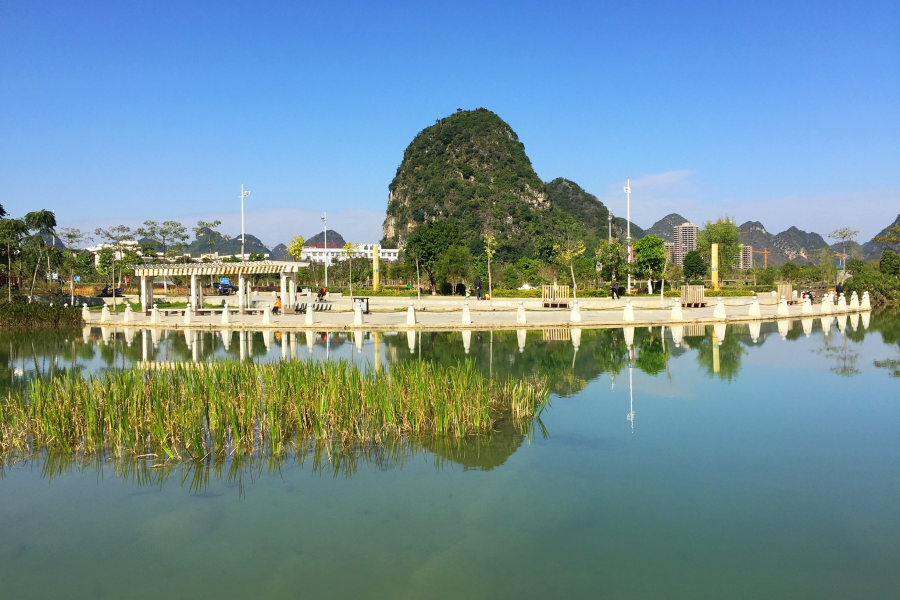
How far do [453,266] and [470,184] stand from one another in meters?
101

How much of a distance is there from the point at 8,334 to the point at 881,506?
28.7 m

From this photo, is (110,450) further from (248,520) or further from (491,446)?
(491,446)

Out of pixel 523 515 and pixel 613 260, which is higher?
pixel 613 260

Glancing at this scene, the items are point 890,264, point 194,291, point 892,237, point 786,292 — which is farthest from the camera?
point 892,237

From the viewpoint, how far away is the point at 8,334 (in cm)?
2667

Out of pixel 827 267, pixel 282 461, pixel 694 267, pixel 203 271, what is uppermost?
pixel 694 267

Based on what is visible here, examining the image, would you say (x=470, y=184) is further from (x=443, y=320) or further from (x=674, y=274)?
(x=443, y=320)

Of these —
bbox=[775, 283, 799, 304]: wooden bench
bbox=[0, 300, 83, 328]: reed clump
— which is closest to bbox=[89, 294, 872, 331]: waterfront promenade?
bbox=[0, 300, 83, 328]: reed clump

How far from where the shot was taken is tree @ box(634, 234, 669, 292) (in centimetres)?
4500

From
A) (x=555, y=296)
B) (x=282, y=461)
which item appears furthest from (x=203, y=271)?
(x=282, y=461)

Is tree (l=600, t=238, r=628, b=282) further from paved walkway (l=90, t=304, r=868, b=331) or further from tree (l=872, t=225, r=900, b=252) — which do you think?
tree (l=872, t=225, r=900, b=252)

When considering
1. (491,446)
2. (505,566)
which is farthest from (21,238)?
(505,566)

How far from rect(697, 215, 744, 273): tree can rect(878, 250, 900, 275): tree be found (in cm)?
1981

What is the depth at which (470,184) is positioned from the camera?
14838 centimetres
